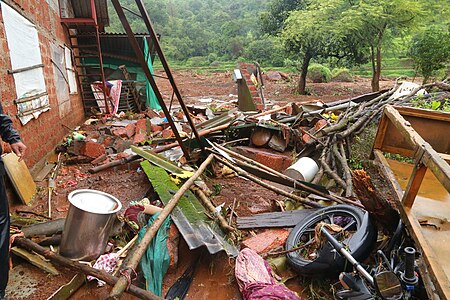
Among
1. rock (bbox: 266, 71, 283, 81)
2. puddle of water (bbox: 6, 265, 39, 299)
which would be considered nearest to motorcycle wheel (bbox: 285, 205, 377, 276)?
puddle of water (bbox: 6, 265, 39, 299)

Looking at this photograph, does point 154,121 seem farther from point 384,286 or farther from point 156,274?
point 384,286

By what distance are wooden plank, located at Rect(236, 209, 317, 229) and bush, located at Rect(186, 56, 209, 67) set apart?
36995 millimetres

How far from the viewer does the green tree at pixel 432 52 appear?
1381 cm

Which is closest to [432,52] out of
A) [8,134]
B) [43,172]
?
[43,172]

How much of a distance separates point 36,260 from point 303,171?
413 centimetres

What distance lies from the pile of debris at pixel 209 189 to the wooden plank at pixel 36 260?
0.07 meters

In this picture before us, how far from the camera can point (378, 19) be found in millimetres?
13305

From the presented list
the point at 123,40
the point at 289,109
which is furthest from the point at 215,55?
the point at 289,109

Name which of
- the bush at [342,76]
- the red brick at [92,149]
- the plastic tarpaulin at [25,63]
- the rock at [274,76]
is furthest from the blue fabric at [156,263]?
the bush at [342,76]

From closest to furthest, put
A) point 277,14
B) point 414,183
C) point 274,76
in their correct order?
point 414,183, point 277,14, point 274,76

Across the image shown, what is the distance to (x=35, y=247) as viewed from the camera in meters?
2.74

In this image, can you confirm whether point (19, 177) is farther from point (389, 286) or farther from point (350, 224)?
point (389, 286)

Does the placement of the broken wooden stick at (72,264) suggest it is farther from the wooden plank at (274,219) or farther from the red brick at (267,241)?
the wooden plank at (274,219)

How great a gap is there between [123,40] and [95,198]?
10711 millimetres
